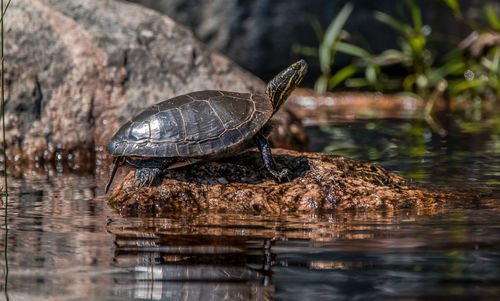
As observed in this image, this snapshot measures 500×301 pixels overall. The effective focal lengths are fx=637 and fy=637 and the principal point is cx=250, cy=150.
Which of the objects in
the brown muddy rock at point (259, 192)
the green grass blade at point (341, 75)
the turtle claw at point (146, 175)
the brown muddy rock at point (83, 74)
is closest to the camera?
the brown muddy rock at point (259, 192)

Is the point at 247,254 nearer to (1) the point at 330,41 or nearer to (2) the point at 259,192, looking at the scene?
(2) the point at 259,192

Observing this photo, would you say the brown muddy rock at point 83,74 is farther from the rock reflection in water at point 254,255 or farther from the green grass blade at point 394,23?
the green grass blade at point 394,23

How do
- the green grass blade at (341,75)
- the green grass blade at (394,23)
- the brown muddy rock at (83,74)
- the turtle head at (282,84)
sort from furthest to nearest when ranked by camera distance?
the green grass blade at (341,75) < the green grass blade at (394,23) < the brown muddy rock at (83,74) < the turtle head at (282,84)

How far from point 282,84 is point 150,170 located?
1.24 m

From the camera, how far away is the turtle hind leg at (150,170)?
4.38 metres

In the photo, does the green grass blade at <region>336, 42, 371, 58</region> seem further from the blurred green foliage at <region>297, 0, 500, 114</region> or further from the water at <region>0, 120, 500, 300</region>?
the water at <region>0, 120, 500, 300</region>

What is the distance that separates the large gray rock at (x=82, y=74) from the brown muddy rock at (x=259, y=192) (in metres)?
2.73

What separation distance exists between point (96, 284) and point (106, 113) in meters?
4.77

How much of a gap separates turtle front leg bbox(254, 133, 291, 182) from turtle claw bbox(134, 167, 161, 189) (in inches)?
28.8

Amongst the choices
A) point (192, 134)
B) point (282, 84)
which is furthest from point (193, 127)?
point (282, 84)

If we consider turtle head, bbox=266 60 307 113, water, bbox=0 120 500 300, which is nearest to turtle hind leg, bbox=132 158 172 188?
water, bbox=0 120 500 300

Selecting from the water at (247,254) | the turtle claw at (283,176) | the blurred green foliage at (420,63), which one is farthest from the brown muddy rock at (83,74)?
the blurred green foliage at (420,63)

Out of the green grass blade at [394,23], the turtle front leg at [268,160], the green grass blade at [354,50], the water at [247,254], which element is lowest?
the water at [247,254]

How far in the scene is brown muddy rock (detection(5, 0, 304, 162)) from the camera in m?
7.05
